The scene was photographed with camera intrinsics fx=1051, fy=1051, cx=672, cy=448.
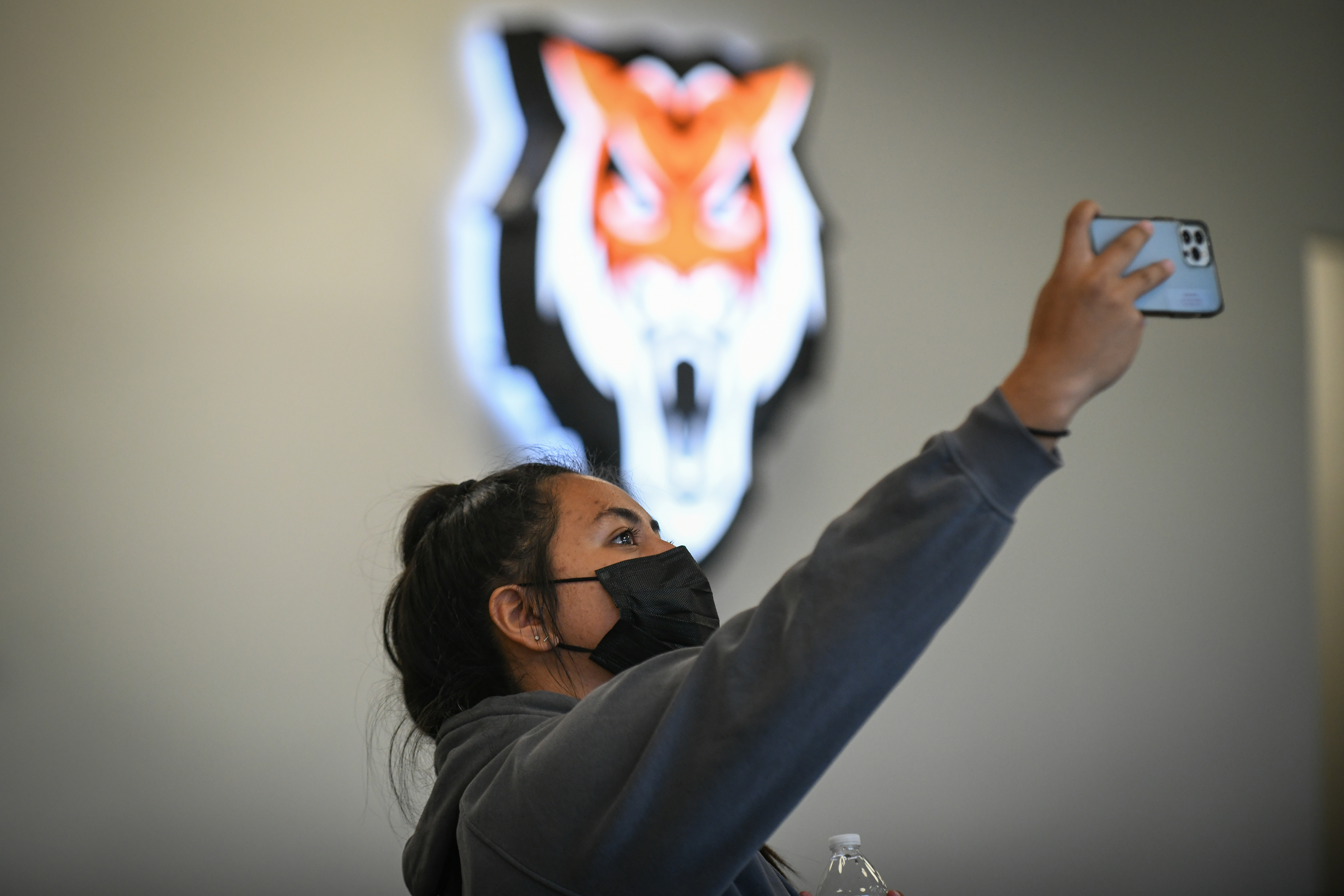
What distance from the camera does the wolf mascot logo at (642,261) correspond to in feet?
6.48

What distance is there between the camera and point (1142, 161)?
96.0 inches

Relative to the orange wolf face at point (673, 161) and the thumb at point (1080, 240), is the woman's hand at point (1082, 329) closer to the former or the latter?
the thumb at point (1080, 240)

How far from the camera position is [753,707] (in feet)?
2.00

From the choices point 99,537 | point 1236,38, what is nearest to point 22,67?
point 99,537

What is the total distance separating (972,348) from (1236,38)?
3.55 feet

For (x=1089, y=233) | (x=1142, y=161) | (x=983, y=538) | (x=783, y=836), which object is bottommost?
(x=783, y=836)

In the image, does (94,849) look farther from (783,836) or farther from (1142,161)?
(1142,161)

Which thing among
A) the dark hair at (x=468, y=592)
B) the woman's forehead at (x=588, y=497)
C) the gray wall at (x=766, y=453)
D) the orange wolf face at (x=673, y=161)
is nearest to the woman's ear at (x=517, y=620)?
the dark hair at (x=468, y=592)

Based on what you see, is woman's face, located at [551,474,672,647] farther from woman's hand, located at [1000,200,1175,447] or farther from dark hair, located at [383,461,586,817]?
woman's hand, located at [1000,200,1175,447]

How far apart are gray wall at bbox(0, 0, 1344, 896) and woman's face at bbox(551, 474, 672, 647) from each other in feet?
2.66

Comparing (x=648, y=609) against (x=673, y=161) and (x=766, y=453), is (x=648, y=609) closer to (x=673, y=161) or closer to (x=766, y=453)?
(x=766, y=453)

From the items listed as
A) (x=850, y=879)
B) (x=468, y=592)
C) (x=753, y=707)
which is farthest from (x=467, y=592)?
(x=850, y=879)

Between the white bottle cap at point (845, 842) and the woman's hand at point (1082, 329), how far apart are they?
1065mm

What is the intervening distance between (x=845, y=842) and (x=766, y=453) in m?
0.81
